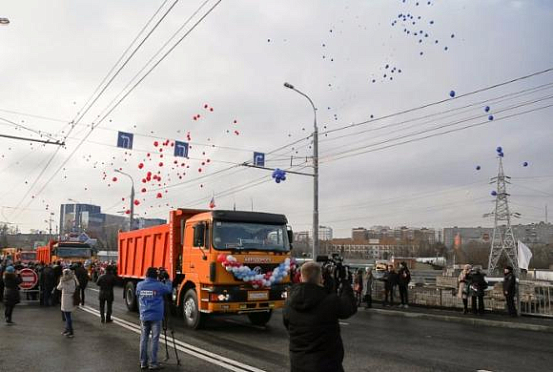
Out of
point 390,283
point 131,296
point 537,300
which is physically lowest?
point 131,296

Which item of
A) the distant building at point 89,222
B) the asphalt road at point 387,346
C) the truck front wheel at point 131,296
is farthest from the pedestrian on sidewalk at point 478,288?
the distant building at point 89,222

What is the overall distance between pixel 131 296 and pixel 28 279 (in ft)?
19.0

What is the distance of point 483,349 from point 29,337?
9851 mm

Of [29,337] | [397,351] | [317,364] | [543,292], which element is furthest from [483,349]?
[29,337]

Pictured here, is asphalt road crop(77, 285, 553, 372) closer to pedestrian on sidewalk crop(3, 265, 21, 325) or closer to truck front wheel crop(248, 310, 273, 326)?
truck front wheel crop(248, 310, 273, 326)

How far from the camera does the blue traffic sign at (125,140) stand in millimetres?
20141

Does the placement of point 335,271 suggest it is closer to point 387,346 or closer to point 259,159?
point 387,346

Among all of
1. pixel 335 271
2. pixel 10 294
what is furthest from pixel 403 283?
pixel 335 271

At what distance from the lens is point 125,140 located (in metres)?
20.3

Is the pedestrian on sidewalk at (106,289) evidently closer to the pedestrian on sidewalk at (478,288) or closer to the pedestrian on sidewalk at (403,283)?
the pedestrian on sidewalk at (403,283)

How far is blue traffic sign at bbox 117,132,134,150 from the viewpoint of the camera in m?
20.1

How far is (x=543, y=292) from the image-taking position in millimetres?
15367

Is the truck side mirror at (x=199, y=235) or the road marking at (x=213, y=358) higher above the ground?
the truck side mirror at (x=199, y=235)

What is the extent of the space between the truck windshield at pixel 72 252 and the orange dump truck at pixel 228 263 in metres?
19.6
